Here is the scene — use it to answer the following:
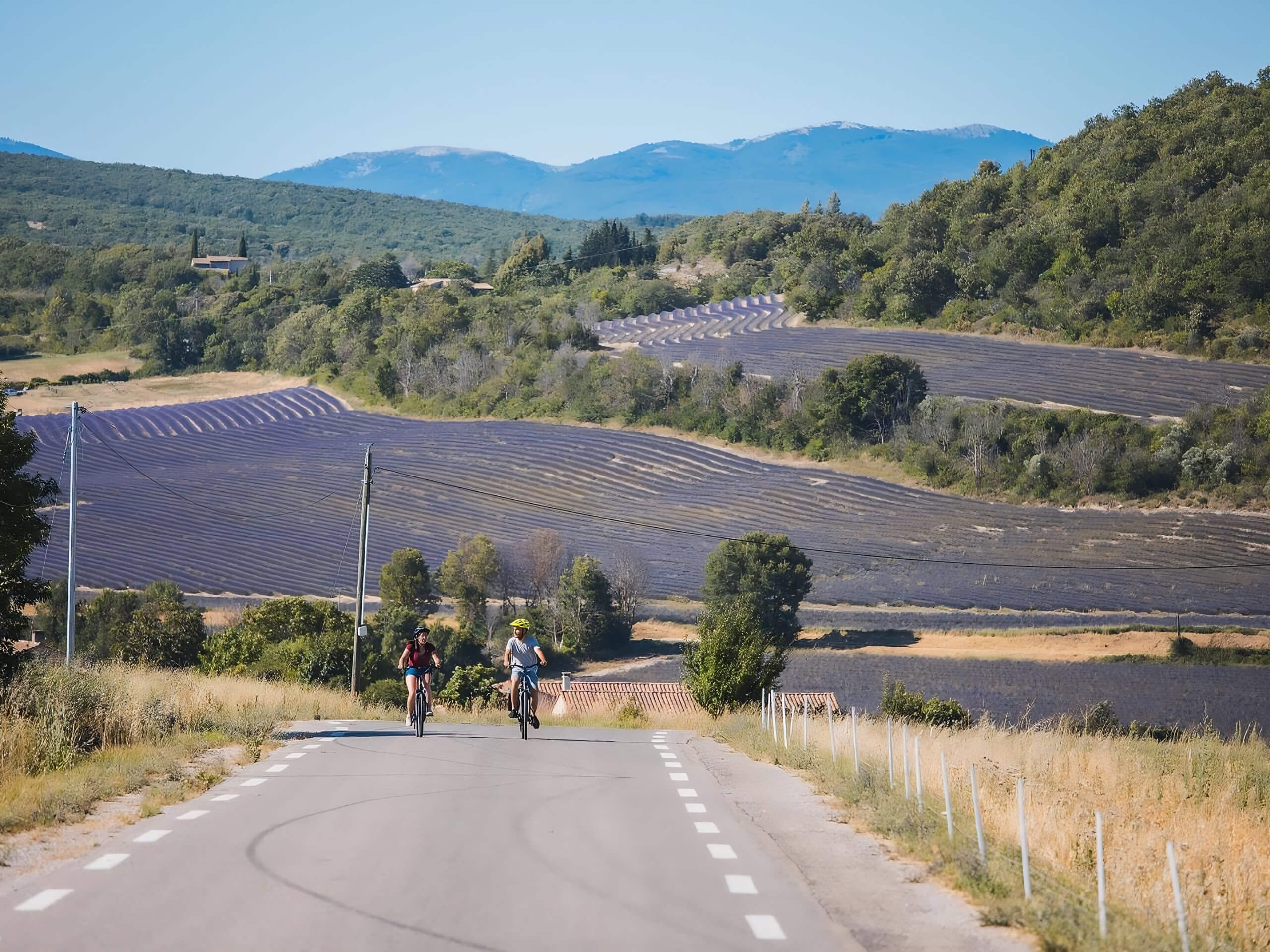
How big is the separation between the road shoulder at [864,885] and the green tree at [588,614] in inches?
1860

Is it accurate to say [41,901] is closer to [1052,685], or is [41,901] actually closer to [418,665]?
[418,665]

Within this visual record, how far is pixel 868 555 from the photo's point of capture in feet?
213

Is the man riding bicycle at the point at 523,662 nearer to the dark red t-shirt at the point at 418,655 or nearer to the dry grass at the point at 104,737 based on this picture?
the dark red t-shirt at the point at 418,655

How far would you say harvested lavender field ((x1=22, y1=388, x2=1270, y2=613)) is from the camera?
61.3 m

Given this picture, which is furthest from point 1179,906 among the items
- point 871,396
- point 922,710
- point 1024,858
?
point 871,396

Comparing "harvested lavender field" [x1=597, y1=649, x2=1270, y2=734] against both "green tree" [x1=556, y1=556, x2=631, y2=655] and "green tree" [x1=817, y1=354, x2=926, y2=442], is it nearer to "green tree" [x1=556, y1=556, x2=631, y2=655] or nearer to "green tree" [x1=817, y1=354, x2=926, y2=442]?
"green tree" [x1=556, y1=556, x2=631, y2=655]

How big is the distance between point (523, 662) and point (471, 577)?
44941 millimetres

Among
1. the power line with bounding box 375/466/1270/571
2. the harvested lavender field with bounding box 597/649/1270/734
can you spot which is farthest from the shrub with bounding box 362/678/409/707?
the power line with bounding box 375/466/1270/571

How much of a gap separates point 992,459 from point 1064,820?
2666 inches

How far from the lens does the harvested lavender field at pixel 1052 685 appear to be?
43.9 m

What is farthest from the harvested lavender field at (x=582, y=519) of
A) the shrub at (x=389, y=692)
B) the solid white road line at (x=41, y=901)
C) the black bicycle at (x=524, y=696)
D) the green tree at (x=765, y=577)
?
the solid white road line at (x=41, y=901)

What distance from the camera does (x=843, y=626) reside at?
5800cm

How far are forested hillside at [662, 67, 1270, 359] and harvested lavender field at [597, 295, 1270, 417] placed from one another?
276cm

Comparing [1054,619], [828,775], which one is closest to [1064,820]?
[828,775]
